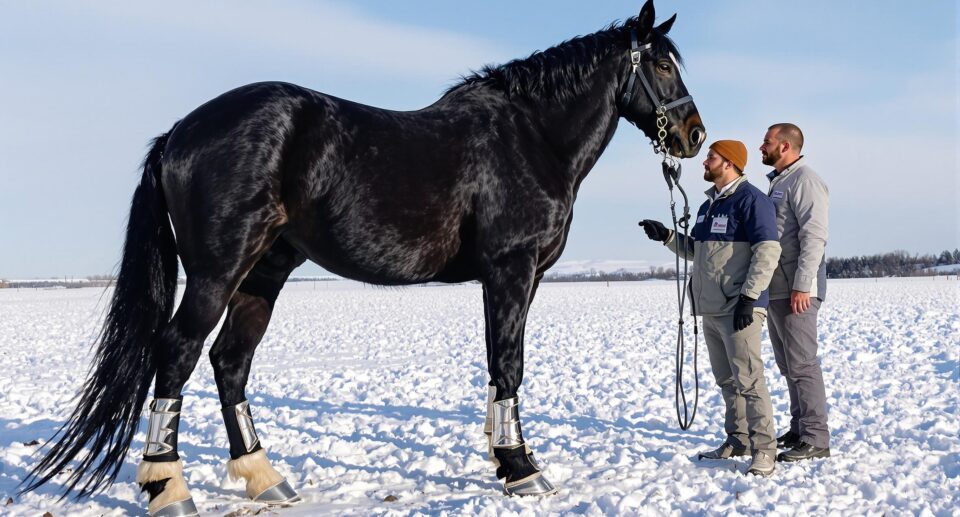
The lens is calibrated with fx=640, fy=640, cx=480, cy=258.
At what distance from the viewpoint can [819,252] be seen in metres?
4.46

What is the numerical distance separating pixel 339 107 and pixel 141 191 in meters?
1.20

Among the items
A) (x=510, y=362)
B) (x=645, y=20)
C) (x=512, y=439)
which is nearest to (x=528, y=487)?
(x=512, y=439)

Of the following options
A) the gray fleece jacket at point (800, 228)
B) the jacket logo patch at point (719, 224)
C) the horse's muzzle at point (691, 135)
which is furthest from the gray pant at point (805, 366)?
the horse's muzzle at point (691, 135)

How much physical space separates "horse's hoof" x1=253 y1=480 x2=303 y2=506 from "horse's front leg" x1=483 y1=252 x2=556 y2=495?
1.19m

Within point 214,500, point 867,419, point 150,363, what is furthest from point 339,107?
point 867,419

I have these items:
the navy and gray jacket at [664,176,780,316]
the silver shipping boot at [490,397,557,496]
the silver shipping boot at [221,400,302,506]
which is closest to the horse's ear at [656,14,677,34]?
the navy and gray jacket at [664,176,780,316]

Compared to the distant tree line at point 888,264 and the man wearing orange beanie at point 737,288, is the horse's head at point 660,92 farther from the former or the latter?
the distant tree line at point 888,264

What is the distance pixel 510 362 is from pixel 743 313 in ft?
5.42

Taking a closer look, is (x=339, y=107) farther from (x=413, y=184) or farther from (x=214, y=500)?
(x=214, y=500)

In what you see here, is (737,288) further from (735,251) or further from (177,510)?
(177,510)

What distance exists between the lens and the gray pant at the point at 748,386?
167 inches

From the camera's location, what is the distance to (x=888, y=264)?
8519cm

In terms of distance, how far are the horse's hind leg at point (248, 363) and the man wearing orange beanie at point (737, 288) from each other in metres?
2.81

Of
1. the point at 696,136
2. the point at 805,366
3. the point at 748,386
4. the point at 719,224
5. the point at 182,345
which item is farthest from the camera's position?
the point at 805,366
